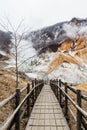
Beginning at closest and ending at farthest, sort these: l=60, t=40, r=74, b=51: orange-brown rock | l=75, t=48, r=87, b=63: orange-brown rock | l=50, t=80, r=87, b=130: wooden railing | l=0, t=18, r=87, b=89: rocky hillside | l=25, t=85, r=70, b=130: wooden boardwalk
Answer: l=50, t=80, r=87, b=130: wooden railing → l=25, t=85, r=70, b=130: wooden boardwalk → l=0, t=18, r=87, b=89: rocky hillside → l=75, t=48, r=87, b=63: orange-brown rock → l=60, t=40, r=74, b=51: orange-brown rock

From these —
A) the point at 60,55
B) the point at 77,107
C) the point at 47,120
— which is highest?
the point at 60,55

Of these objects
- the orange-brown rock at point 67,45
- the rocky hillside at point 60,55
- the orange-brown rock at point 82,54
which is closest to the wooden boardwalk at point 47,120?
the rocky hillside at point 60,55

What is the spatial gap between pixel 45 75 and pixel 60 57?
9.80 meters

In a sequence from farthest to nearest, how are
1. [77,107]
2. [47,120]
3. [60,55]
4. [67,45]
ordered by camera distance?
[67,45] < [60,55] < [47,120] < [77,107]

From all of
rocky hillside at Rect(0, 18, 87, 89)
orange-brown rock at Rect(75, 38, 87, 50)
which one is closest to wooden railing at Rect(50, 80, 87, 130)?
rocky hillside at Rect(0, 18, 87, 89)

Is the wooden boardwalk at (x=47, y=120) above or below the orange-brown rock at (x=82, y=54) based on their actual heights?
below

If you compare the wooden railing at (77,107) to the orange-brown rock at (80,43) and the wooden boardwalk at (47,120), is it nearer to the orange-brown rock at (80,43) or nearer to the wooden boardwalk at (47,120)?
the wooden boardwalk at (47,120)

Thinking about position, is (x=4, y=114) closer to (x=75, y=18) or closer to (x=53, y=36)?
(x=53, y=36)

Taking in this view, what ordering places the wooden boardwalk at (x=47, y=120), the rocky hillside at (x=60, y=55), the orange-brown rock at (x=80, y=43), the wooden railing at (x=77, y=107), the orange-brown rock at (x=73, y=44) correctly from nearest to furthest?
the wooden railing at (x=77, y=107), the wooden boardwalk at (x=47, y=120), the rocky hillside at (x=60, y=55), the orange-brown rock at (x=80, y=43), the orange-brown rock at (x=73, y=44)

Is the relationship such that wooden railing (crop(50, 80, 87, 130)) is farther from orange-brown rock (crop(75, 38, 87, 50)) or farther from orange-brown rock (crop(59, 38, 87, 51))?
orange-brown rock (crop(59, 38, 87, 51))

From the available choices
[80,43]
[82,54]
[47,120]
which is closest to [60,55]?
[82,54]

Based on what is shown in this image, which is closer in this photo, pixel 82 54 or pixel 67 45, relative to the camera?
pixel 82 54

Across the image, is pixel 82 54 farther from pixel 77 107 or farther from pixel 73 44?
pixel 77 107

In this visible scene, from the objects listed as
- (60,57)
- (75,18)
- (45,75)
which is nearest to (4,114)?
(45,75)
